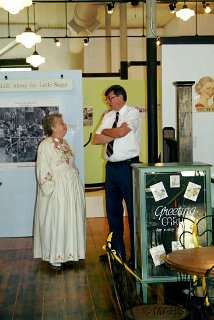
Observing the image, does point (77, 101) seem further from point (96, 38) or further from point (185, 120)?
point (96, 38)

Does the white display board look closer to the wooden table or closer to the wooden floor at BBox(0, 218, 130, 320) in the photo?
the wooden floor at BBox(0, 218, 130, 320)

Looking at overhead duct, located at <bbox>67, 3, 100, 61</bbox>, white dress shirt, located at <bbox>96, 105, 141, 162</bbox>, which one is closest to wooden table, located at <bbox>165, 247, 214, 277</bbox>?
white dress shirt, located at <bbox>96, 105, 141, 162</bbox>

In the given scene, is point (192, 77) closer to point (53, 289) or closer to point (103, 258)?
point (103, 258)

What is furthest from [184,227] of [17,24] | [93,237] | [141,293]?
[17,24]

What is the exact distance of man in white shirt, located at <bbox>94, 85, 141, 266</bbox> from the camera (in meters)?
5.86

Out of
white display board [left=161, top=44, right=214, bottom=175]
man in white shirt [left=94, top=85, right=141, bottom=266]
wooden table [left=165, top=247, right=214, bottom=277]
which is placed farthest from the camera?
white display board [left=161, top=44, right=214, bottom=175]

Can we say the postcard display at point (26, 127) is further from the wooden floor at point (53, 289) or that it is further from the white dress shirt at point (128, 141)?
the white dress shirt at point (128, 141)

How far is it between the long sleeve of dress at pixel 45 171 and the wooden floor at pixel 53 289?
0.84 meters

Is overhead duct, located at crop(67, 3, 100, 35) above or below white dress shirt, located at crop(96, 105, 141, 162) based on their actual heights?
above

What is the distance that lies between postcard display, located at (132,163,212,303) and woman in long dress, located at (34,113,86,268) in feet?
4.89

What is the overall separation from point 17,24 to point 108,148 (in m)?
11.1

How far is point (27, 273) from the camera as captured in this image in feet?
19.6

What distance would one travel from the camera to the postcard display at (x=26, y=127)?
24.4 ft

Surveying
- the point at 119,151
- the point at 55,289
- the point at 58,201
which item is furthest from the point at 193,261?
the point at 58,201
